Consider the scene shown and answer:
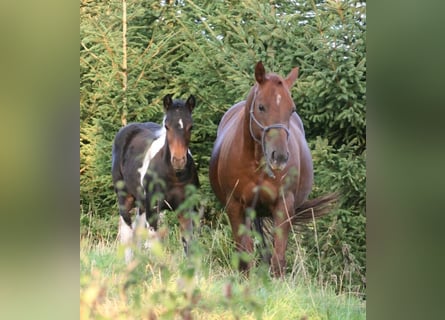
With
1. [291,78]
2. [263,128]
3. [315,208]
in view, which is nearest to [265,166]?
[263,128]

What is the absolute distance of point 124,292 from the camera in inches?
98.6

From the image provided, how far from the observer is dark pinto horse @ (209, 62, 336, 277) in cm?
Answer: 261

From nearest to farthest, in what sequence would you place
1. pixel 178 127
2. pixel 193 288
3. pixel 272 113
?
pixel 193 288 → pixel 272 113 → pixel 178 127

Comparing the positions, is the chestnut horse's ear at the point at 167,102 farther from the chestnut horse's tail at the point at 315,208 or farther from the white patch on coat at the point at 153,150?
the chestnut horse's tail at the point at 315,208

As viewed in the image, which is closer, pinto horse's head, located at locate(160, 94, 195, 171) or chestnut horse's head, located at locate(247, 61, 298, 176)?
chestnut horse's head, located at locate(247, 61, 298, 176)

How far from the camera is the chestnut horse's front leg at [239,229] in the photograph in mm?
2670

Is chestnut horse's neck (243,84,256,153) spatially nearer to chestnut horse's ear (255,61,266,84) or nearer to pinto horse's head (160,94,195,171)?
chestnut horse's ear (255,61,266,84)

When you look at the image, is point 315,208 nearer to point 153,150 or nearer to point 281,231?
point 281,231

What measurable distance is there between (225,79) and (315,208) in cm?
78

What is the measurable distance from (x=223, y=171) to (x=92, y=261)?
76 cm

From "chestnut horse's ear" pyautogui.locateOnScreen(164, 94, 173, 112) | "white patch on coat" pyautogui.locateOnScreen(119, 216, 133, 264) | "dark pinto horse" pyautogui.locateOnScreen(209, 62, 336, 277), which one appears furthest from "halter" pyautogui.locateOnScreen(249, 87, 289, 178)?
"white patch on coat" pyautogui.locateOnScreen(119, 216, 133, 264)

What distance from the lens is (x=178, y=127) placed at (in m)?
2.74

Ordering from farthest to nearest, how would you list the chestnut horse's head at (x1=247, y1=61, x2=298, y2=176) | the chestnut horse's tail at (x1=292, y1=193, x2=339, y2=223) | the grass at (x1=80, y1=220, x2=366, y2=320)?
the chestnut horse's tail at (x1=292, y1=193, x2=339, y2=223)
the chestnut horse's head at (x1=247, y1=61, x2=298, y2=176)
the grass at (x1=80, y1=220, x2=366, y2=320)
